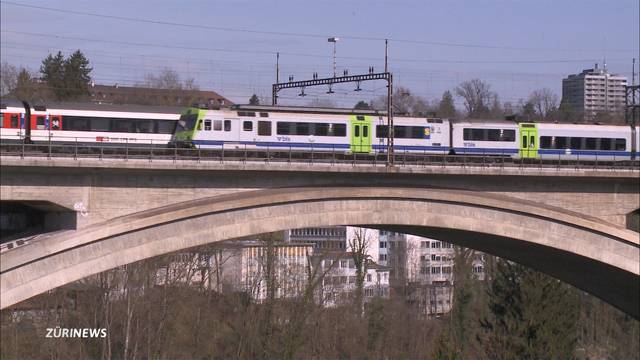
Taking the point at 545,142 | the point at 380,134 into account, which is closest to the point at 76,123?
the point at 380,134

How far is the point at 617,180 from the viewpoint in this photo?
99.3 feet

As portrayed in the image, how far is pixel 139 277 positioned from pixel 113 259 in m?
18.8

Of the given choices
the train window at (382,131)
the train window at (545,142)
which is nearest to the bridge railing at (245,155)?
the train window at (382,131)

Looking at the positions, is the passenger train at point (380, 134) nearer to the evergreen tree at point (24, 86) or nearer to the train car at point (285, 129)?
the train car at point (285, 129)

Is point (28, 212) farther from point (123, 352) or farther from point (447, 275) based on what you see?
point (447, 275)

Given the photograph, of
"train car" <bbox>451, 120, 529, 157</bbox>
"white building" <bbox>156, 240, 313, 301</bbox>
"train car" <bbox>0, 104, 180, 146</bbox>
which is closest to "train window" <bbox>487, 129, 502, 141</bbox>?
"train car" <bbox>451, 120, 529, 157</bbox>

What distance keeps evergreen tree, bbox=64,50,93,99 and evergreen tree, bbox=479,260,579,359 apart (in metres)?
28.3

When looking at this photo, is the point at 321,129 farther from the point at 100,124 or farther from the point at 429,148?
the point at 100,124

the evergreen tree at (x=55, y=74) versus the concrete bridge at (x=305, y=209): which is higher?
the evergreen tree at (x=55, y=74)

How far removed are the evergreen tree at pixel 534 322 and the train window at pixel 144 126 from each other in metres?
18.3

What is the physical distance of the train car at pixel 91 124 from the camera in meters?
28.4

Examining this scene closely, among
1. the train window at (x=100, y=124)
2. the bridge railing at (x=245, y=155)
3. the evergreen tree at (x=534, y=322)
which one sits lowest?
the evergreen tree at (x=534, y=322)

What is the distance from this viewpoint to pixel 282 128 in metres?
32.3

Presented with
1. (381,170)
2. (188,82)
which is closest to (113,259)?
(381,170)
